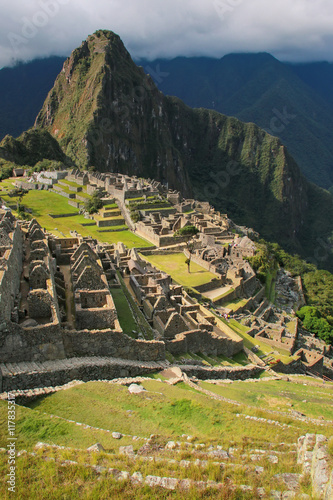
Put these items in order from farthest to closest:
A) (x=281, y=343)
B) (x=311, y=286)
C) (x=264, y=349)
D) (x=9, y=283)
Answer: (x=311, y=286), (x=281, y=343), (x=264, y=349), (x=9, y=283)

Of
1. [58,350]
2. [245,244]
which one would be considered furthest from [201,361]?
[245,244]

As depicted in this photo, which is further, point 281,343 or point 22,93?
point 22,93

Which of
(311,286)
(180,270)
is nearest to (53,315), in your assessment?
(180,270)

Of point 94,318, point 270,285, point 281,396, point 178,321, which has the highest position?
point 94,318

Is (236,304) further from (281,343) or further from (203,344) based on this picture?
(203,344)

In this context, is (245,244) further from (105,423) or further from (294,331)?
(105,423)

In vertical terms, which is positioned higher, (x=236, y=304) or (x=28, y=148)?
(x=28, y=148)

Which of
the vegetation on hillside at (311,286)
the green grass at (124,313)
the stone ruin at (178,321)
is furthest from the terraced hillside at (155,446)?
the vegetation on hillside at (311,286)

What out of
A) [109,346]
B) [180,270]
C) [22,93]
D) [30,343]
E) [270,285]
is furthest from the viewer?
[22,93]

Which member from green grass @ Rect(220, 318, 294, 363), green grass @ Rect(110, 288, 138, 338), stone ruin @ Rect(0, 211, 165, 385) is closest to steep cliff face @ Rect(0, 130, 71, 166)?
green grass @ Rect(220, 318, 294, 363)
